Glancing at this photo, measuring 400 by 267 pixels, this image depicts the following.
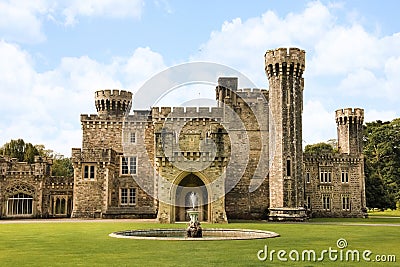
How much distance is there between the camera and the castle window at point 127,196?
4581cm

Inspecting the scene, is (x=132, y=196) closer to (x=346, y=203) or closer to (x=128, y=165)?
(x=128, y=165)

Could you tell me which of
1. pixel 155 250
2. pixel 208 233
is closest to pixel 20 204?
pixel 208 233

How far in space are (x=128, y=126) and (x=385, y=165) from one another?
37.2 meters

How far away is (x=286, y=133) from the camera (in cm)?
4056

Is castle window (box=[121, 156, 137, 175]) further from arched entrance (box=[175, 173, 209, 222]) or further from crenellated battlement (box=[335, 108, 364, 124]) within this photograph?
crenellated battlement (box=[335, 108, 364, 124])

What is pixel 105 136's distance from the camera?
4703 centimetres

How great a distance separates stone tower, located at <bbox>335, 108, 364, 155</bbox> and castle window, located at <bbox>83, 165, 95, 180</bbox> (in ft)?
89.7

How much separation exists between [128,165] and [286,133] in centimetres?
1517

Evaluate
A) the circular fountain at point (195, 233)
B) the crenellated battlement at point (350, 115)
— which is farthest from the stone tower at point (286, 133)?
the circular fountain at point (195, 233)

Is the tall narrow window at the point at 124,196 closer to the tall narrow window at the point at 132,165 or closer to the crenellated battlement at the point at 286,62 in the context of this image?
the tall narrow window at the point at 132,165

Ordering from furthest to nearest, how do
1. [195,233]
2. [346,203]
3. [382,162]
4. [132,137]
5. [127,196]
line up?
[382,162]
[346,203]
[132,137]
[127,196]
[195,233]

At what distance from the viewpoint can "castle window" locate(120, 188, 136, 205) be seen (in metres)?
45.8

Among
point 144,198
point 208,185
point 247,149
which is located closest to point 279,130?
point 247,149

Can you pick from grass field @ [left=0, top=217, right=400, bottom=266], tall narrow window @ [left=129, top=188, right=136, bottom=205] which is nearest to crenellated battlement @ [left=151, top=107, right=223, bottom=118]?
tall narrow window @ [left=129, top=188, right=136, bottom=205]
